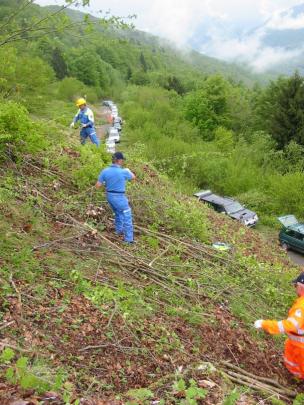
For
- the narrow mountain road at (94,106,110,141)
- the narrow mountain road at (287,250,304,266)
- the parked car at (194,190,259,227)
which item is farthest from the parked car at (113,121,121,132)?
the narrow mountain road at (287,250,304,266)

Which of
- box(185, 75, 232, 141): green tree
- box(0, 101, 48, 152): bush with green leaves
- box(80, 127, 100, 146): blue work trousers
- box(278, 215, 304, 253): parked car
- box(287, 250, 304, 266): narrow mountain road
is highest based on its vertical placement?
box(0, 101, 48, 152): bush with green leaves

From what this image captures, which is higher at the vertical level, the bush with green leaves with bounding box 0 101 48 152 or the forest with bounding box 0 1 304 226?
the bush with green leaves with bounding box 0 101 48 152

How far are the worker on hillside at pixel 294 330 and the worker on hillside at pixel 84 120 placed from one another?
7787 mm

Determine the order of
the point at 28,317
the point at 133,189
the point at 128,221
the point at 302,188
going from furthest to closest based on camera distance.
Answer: the point at 302,188 < the point at 133,189 < the point at 128,221 < the point at 28,317

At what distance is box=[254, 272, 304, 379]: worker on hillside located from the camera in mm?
5086

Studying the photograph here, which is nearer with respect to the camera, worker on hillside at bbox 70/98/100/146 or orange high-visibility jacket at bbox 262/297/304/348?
orange high-visibility jacket at bbox 262/297/304/348

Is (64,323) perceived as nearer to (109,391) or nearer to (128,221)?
(109,391)

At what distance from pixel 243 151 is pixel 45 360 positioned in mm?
28413

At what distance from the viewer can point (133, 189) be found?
992cm

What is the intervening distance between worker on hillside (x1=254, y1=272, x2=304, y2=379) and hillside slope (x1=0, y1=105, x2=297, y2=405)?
30cm

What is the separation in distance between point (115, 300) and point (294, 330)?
7.61ft

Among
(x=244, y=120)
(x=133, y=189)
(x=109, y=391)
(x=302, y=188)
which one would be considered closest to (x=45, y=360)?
(x=109, y=391)

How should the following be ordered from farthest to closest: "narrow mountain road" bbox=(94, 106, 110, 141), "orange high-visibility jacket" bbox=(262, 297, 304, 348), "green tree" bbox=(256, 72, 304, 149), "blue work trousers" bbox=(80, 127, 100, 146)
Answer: "green tree" bbox=(256, 72, 304, 149)
"narrow mountain road" bbox=(94, 106, 110, 141)
"blue work trousers" bbox=(80, 127, 100, 146)
"orange high-visibility jacket" bbox=(262, 297, 304, 348)

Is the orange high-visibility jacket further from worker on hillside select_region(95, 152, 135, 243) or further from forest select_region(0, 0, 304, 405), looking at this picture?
Result: worker on hillside select_region(95, 152, 135, 243)
